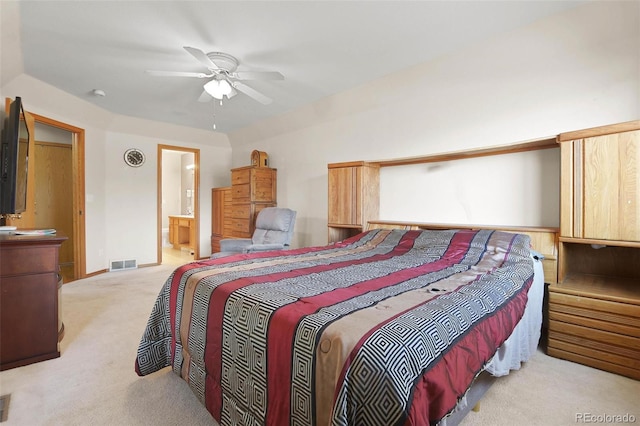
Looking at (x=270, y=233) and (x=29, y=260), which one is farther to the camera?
(x=270, y=233)

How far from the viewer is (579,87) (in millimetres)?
2287

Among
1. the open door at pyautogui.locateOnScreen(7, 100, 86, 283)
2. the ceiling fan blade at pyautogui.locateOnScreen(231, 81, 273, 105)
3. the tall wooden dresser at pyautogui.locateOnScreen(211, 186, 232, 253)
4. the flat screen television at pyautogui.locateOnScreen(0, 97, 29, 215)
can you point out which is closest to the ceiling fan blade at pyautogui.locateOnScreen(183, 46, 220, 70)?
the ceiling fan blade at pyautogui.locateOnScreen(231, 81, 273, 105)

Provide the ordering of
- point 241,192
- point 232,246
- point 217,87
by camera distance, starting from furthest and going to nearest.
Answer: point 241,192
point 232,246
point 217,87

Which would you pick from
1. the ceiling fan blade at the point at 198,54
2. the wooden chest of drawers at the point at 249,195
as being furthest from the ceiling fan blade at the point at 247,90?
the wooden chest of drawers at the point at 249,195

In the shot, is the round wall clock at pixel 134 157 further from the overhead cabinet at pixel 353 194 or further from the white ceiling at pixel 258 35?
the overhead cabinet at pixel 353 194

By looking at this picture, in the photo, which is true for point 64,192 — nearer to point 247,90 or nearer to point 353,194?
point 247,90

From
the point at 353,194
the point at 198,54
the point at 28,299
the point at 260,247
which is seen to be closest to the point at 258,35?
the point at 198,54

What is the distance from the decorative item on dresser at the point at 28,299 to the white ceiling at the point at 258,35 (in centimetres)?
165

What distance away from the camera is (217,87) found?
8.94 ft

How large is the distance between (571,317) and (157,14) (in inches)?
145

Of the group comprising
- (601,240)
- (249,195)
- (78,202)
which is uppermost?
(249,195)

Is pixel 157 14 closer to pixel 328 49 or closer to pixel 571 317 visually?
pixel 328 49

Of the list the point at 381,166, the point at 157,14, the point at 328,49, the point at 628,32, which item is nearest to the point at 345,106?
the point at 381,166

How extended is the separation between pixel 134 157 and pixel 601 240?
6.06m
